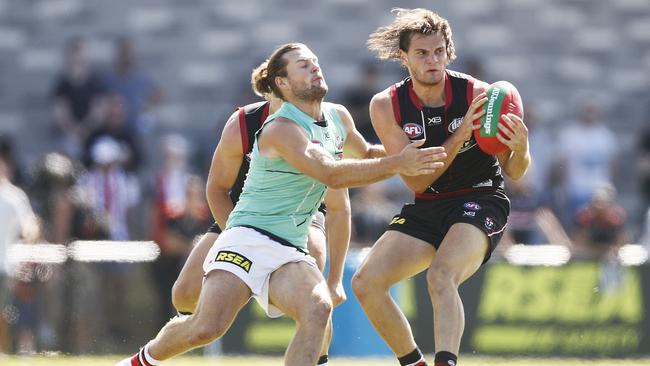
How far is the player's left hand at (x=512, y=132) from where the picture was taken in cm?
762

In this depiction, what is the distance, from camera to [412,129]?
7922 mm

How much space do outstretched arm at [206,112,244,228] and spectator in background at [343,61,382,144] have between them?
6.42 metres

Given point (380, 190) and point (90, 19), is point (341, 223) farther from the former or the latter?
point (90, 19)

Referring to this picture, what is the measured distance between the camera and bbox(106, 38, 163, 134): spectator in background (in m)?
15.5

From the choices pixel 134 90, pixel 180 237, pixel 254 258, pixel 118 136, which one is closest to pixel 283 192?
pixel 254 258

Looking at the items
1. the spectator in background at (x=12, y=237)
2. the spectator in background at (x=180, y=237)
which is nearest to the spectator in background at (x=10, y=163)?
the spectator in background at (x=12, y=237)

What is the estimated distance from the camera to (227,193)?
816cm

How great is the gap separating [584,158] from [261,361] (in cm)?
495

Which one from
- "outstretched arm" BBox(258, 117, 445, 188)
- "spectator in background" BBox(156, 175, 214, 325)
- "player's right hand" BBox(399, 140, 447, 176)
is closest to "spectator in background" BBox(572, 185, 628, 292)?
"spectator in background" BBox(156, 175, 214, 325)

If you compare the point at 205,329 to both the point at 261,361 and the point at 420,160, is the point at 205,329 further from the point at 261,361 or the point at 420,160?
the point at 261,361

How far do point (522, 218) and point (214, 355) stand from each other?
3531 mm

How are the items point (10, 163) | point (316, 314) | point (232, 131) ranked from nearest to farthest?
point (316, 314)
point (232, 131)
point (10, 163)

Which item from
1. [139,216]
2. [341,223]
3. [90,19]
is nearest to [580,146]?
[139,216]

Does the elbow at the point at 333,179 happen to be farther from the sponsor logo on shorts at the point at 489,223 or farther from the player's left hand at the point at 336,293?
the sponsor logo on shorts at the point at 489,223
